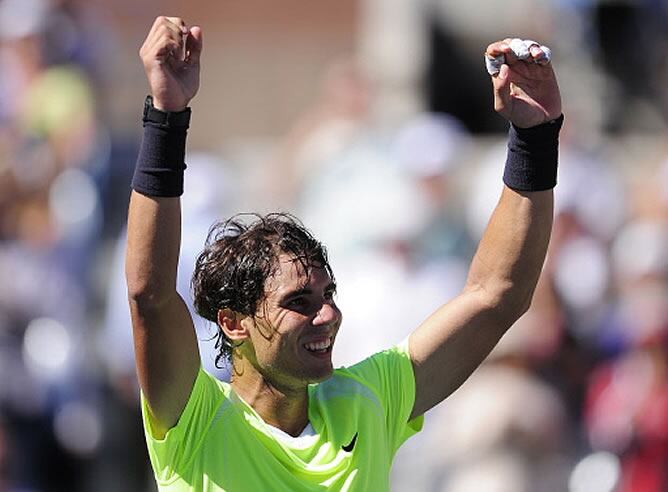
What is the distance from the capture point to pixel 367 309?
8867mm

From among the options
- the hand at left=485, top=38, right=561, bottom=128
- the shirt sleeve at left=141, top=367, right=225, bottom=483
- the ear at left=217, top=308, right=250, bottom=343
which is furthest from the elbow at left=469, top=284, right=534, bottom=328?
the shirt sleeve at left=141, top=367, right=225, bottom=483

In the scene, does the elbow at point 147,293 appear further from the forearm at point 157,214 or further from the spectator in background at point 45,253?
the spectator in background at point 45,253

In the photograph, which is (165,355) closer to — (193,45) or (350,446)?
(350,446)

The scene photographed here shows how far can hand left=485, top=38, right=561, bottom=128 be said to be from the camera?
4711 mm

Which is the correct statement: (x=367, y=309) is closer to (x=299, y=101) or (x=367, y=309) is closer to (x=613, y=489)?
(x=613, y=489)

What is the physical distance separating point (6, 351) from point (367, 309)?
6.77 ft

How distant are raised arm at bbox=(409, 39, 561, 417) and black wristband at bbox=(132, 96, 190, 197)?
967 mm

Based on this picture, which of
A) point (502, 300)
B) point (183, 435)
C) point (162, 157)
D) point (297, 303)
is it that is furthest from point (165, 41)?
point (502, 300)

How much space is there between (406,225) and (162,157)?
5271 mm

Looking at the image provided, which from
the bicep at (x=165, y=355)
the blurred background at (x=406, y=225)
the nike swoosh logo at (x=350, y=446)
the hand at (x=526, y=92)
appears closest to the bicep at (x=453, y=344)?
the nike swoosh logo at (x=350, y=446)

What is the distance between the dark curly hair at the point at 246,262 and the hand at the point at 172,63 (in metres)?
0.49

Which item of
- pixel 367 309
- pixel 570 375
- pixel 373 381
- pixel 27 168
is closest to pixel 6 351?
pixel 27 168

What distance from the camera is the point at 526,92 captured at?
15.5ft

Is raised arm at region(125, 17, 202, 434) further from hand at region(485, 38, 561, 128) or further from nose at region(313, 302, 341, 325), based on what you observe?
hand at region(485, 38, 561, 128)
